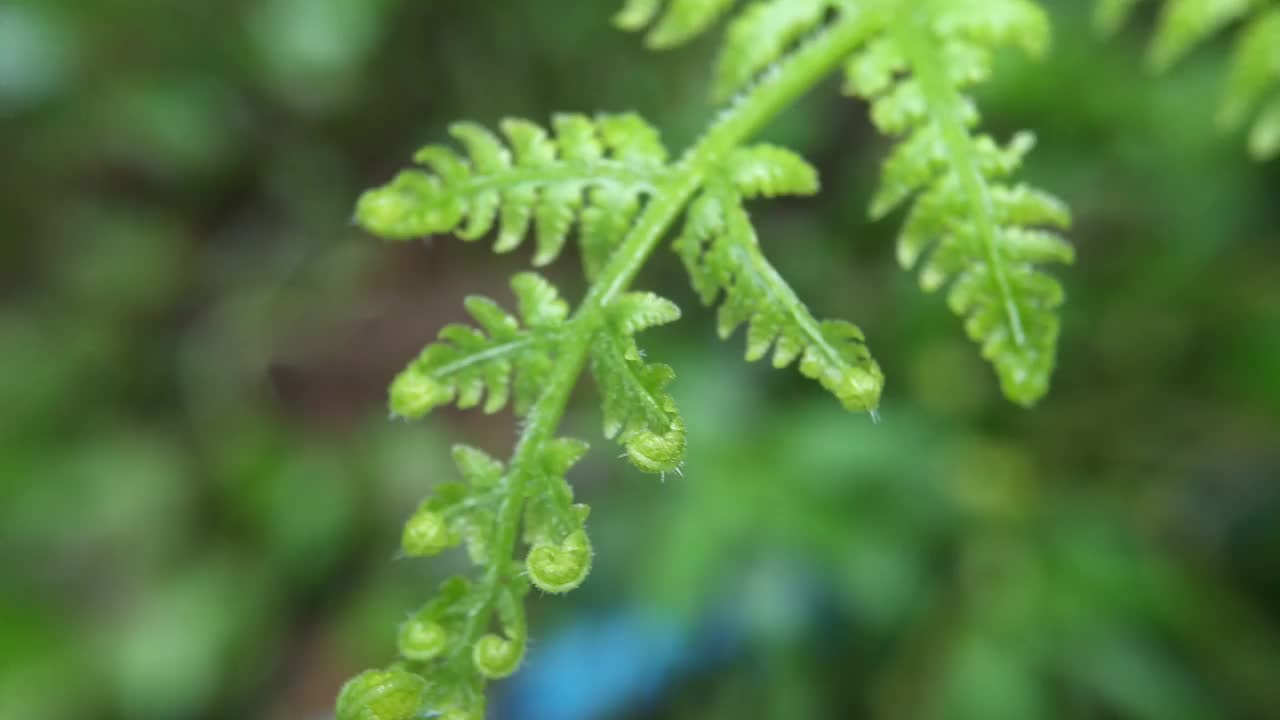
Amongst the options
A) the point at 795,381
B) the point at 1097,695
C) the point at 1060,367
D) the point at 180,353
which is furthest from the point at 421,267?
the point at 1097,695

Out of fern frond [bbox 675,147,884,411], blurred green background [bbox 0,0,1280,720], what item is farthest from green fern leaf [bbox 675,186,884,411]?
blurred green background [bbox 0,0,1280,720]

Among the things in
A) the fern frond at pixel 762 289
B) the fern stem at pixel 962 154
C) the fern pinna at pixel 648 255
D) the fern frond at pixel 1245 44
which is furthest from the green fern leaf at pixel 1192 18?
the fern frond at pixel 762 289

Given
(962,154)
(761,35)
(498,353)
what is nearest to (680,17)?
(761,35)

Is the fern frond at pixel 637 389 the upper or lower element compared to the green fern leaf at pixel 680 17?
lower

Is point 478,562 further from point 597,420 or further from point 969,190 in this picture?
point 597,420

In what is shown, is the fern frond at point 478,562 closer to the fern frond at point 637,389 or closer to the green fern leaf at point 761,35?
the fern frond at point 637,389

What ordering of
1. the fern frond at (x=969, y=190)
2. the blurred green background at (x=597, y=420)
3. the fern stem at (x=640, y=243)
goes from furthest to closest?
the blurred green background at (x=597, y=420), the fern frond at (x=969, y=190), the fern stem at (x=640, y=243)

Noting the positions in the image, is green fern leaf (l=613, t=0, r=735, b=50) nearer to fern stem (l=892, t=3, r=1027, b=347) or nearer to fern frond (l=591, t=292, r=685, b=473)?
fern stem (l=892, t=3, r=1027, b=347)

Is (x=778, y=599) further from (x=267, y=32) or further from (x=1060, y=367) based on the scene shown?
(x=267, y=32)
